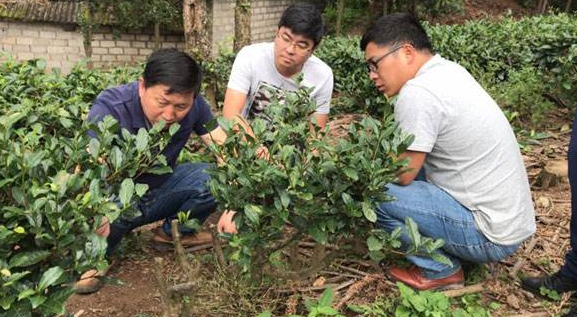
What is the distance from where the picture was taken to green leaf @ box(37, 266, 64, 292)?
1512 mm

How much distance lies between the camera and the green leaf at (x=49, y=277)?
151cm

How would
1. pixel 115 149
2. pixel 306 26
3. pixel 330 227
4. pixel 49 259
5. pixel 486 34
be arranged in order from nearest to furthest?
pixel 49 259, pixel 115 149, pixel 330 227, pixel 306 26, pixel 486 34

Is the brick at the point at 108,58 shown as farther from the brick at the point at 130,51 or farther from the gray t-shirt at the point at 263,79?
the gray t-shirt at the point at 263,79

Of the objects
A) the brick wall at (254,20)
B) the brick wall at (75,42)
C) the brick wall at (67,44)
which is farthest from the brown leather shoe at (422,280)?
the brick wall at (67,44)

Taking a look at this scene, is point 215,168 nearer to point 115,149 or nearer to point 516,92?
point 115,149

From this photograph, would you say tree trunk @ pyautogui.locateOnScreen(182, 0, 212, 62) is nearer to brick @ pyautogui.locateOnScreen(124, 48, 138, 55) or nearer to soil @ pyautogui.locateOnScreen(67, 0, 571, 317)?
soil @ pyautogui.locateOnScreen(67, 0, 571, 317)

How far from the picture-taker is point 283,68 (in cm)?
351

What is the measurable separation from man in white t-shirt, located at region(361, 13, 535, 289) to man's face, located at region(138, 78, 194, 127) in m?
0.98

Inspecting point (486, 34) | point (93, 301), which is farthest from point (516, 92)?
point (93, 301)

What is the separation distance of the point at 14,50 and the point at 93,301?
1067 centimetres

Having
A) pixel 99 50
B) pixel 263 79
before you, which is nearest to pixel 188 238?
pixel 263 79

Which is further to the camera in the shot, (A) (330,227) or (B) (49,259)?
(A) (330,227)

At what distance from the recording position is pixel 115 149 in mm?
1972

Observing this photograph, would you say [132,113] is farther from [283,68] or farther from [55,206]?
[55,206]
